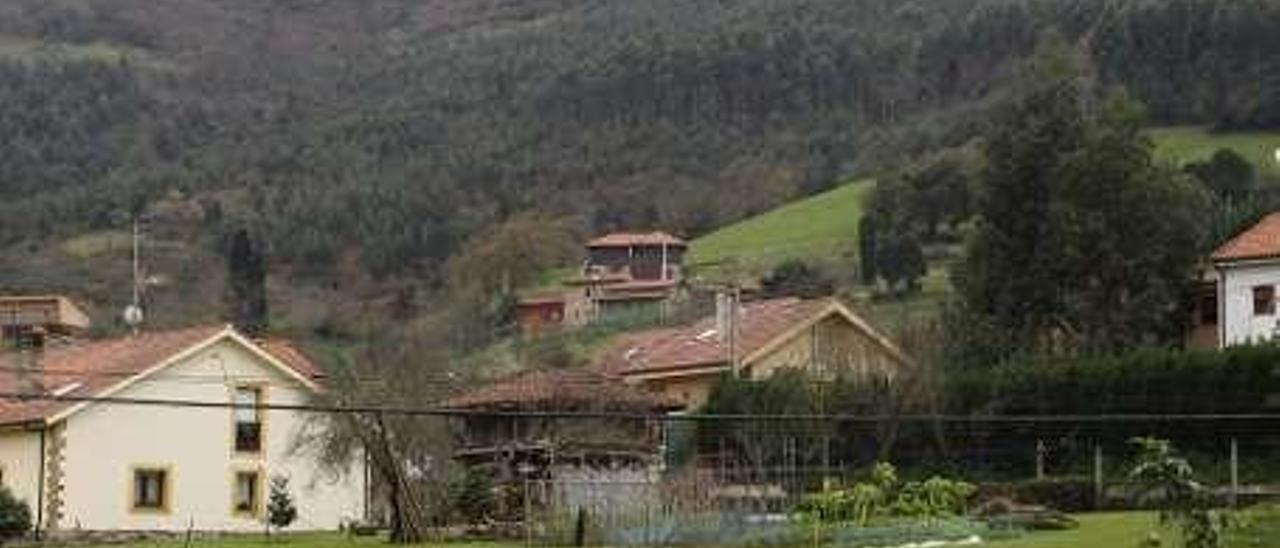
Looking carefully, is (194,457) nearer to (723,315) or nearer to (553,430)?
(553,430)

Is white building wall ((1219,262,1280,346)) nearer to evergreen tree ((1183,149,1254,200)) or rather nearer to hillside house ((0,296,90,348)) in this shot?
evergreen tree ((1183,149,1254,200))

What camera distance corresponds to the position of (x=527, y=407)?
182 feet

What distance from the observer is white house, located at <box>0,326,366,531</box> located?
58.5m

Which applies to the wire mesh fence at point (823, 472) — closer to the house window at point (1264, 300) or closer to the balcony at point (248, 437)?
the balcony at point (248, 437)

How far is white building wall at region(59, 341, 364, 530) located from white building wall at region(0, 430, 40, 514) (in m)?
0.72

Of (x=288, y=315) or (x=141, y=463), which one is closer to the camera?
(x=141, y=463)

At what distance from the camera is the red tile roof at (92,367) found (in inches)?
2323

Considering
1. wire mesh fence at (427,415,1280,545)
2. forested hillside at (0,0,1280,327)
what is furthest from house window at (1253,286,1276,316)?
forested hillside at (0,0,1280,327)

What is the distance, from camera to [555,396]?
5641 centimetres

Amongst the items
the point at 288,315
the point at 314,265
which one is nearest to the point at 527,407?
the point at 288,315

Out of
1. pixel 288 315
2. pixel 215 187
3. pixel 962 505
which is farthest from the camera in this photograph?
pixel 215 187

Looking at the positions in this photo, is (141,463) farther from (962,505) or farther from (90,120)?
(90,120)

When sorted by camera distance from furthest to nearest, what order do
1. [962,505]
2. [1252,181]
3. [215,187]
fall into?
1. [215,187]
2. [1252,181]
3. [962,505]

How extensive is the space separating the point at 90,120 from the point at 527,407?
119m
